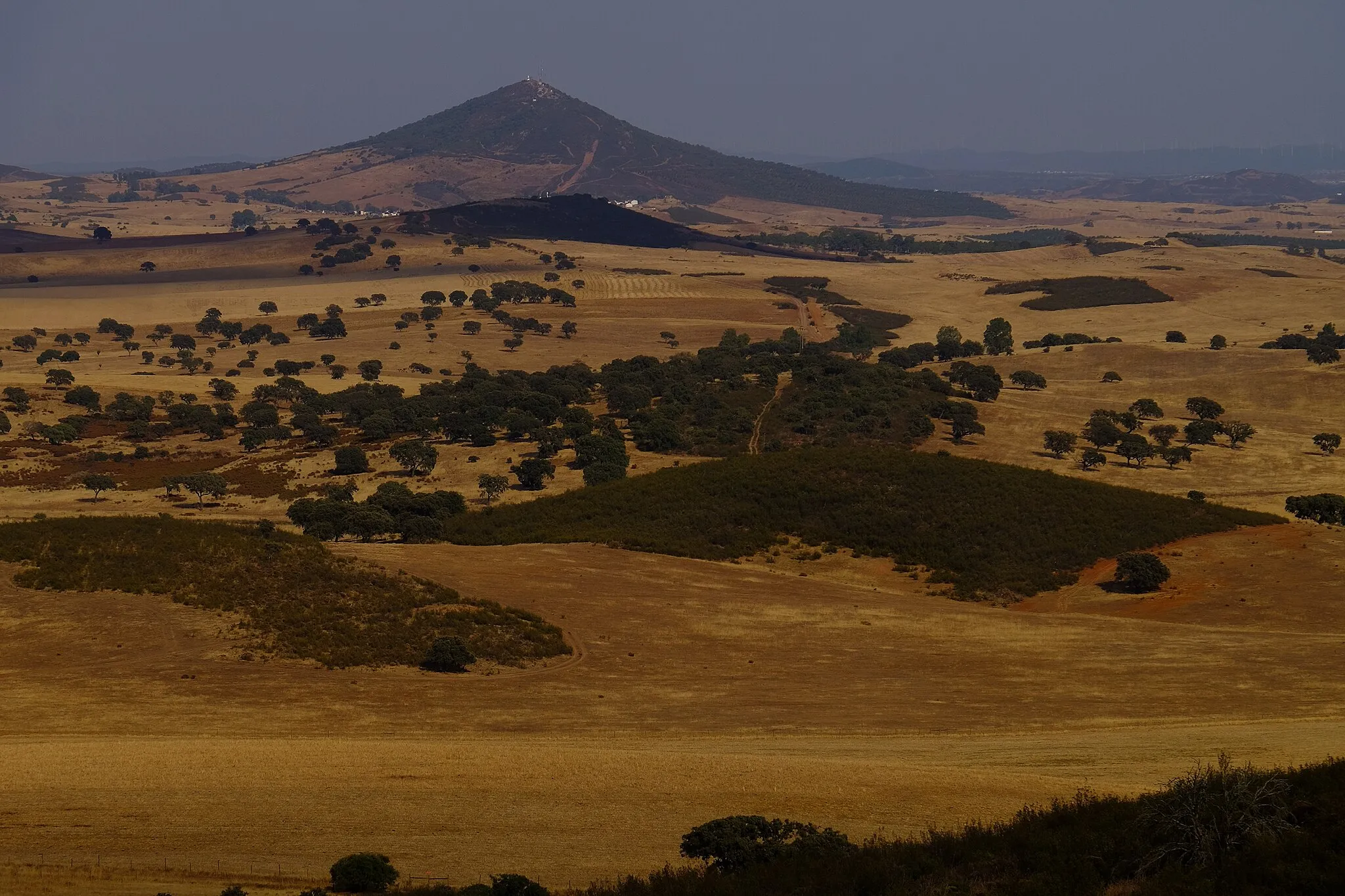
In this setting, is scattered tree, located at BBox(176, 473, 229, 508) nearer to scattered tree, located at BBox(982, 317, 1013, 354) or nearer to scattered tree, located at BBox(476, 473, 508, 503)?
scattered tree, located at BBox(476, 473, 508, 503)

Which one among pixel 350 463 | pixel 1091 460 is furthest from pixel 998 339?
pixel 350 463

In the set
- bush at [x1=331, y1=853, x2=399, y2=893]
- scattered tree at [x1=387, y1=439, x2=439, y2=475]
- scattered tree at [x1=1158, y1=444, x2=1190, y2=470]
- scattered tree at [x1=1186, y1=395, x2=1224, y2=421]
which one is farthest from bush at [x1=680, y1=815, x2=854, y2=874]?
scattered tree at [x1=1186, y1=395, x2=1224, y2=421]

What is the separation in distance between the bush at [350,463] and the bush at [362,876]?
76.0 m

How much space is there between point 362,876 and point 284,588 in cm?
3004

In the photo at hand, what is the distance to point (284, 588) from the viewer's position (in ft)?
171

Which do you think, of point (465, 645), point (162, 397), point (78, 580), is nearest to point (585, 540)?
point (465, 645)

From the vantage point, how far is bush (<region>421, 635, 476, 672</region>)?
45938 mm

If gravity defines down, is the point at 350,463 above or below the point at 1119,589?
below

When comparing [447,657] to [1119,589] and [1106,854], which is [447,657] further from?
[1119,589]

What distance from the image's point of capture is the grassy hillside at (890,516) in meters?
69.0

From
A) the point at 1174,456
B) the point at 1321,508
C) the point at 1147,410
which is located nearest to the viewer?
the point at 1321,508

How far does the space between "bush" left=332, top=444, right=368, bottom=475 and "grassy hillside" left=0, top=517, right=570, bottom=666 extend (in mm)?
39110

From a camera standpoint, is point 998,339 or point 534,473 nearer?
point 534,473

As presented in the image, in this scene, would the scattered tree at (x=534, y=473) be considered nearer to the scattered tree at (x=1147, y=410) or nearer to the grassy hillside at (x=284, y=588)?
the grassy hillside at (x=284, y=588)
